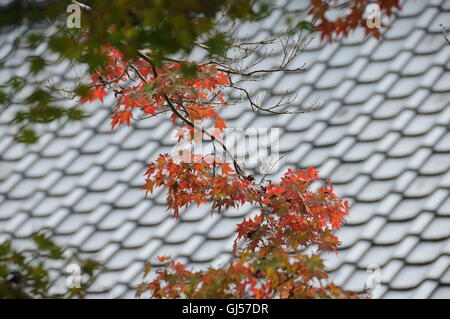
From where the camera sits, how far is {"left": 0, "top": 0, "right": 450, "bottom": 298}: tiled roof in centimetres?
322

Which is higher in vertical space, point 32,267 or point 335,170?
point 335,170

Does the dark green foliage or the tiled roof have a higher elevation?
the tiled roof

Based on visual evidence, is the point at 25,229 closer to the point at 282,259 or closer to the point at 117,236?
the point at 117,236

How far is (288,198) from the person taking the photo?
2.21m

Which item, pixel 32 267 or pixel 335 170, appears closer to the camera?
pixel 32 267

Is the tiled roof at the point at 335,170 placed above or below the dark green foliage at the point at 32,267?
above

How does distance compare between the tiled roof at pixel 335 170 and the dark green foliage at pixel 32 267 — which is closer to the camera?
the dark green foliage at pixel 32 267

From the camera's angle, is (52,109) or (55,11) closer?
(55,11)

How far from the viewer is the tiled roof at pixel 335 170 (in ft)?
10.6

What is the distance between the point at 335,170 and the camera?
11.3ft
